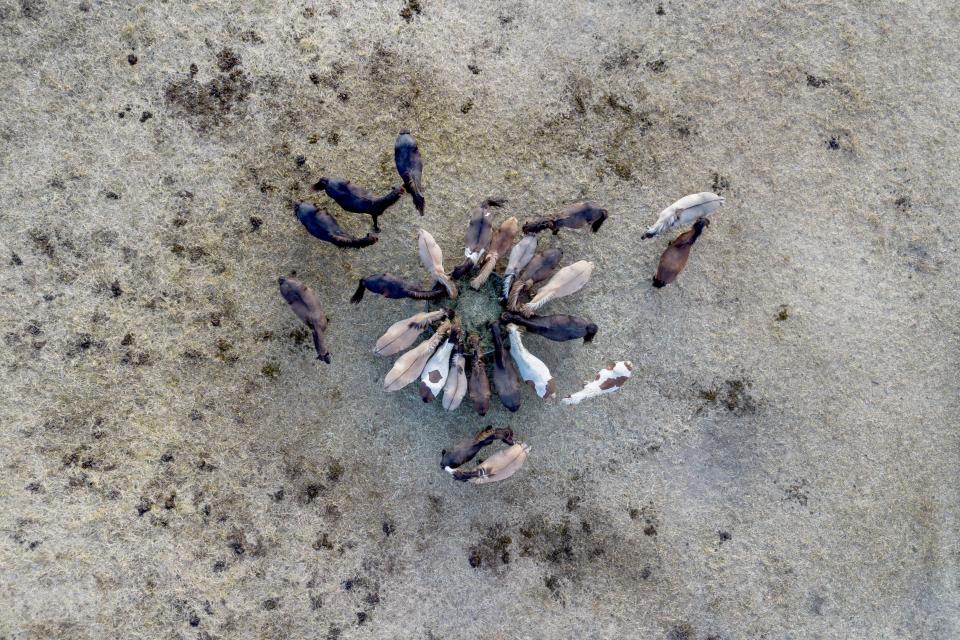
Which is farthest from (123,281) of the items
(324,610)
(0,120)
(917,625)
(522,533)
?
(917,625)

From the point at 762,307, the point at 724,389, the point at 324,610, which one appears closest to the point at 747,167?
the point at 762,307

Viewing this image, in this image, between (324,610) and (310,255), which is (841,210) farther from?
(324,610)

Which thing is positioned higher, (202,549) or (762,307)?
(762,307)

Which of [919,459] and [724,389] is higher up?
[724,389]

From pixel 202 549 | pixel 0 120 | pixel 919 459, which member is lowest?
pixel 202 549

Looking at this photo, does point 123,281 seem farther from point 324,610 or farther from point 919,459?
point 919,459

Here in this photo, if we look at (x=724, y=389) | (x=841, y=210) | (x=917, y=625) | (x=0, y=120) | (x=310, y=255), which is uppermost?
(x=0, y=120)
